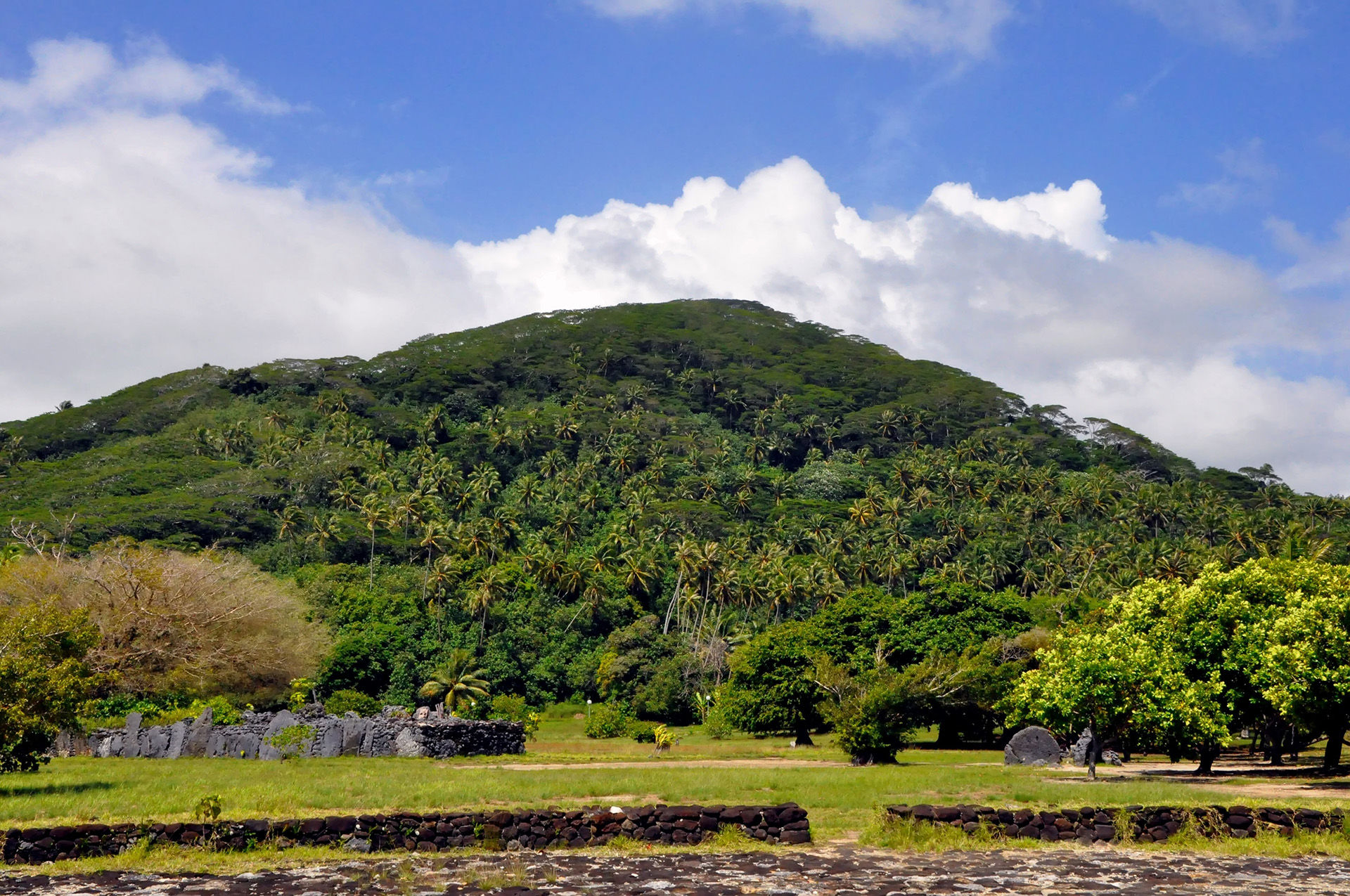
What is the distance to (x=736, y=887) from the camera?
47.1ft

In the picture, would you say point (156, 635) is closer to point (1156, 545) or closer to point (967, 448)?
point (1156, 545)

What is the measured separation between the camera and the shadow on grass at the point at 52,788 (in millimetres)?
22734

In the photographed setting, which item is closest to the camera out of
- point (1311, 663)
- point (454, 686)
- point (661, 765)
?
point (1311, 663)

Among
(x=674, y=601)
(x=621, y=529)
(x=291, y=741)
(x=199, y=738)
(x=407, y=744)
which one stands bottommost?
(x=407, y=744)

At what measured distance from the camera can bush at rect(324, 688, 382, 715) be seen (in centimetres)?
6228

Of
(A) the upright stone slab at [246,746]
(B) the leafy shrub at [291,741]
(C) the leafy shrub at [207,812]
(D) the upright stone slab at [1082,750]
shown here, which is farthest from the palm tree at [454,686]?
(C) the leafy shrub at [207,812]

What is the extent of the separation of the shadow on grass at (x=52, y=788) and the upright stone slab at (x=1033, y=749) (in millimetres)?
27385

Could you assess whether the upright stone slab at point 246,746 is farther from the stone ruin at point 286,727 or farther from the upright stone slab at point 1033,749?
the upright stone slab at point 1033,749

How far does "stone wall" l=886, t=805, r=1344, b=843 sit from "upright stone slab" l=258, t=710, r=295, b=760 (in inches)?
961

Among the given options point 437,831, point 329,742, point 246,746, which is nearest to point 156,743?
point 246,746

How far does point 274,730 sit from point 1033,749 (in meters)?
26.2

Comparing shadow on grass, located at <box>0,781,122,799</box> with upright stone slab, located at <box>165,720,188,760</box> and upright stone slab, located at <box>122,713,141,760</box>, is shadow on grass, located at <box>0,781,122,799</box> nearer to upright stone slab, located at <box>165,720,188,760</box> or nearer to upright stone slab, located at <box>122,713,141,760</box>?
upright stone slab, located at <box>165,720,188,760</box>

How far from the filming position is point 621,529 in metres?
119

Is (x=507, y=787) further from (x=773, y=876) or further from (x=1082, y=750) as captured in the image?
(x=1082, y=750)
